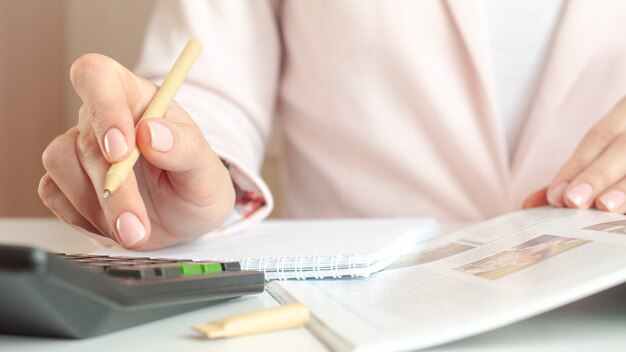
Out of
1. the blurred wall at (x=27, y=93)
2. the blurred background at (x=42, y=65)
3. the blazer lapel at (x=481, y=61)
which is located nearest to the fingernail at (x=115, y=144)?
the blazer lapel at (x=481, y=61)

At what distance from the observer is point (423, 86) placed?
920 millimetres

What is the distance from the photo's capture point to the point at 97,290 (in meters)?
0.29

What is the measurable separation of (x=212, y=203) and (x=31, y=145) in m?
1.41

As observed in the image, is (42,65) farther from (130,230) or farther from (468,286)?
(468,286)

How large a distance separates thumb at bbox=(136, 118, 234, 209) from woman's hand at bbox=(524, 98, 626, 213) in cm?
26

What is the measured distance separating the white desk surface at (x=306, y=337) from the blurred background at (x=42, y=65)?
1.32m

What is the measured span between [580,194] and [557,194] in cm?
3

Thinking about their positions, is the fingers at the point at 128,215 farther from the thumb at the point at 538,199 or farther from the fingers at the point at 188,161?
the thumb at the point at 538,199

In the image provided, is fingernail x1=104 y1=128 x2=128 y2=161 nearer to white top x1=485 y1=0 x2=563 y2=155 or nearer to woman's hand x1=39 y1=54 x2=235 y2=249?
woman's hand x1=39 y1=54 x2=235 y2=249

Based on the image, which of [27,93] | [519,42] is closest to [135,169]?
[519,42]

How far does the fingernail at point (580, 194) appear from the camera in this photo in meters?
0.62

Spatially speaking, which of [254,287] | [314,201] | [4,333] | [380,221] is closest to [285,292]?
[254,287]

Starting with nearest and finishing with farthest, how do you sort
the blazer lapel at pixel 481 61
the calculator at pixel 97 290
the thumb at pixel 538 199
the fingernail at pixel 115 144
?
the calculator at pixel 97 290 < the fingernail at pixel 115 144 < the thumb at pixel 538 199 < the blazer lapel at pixel 481 61

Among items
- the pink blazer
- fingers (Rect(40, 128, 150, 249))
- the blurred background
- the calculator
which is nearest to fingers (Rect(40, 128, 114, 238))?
fingers (Rect(40, 128, 150, 249))
